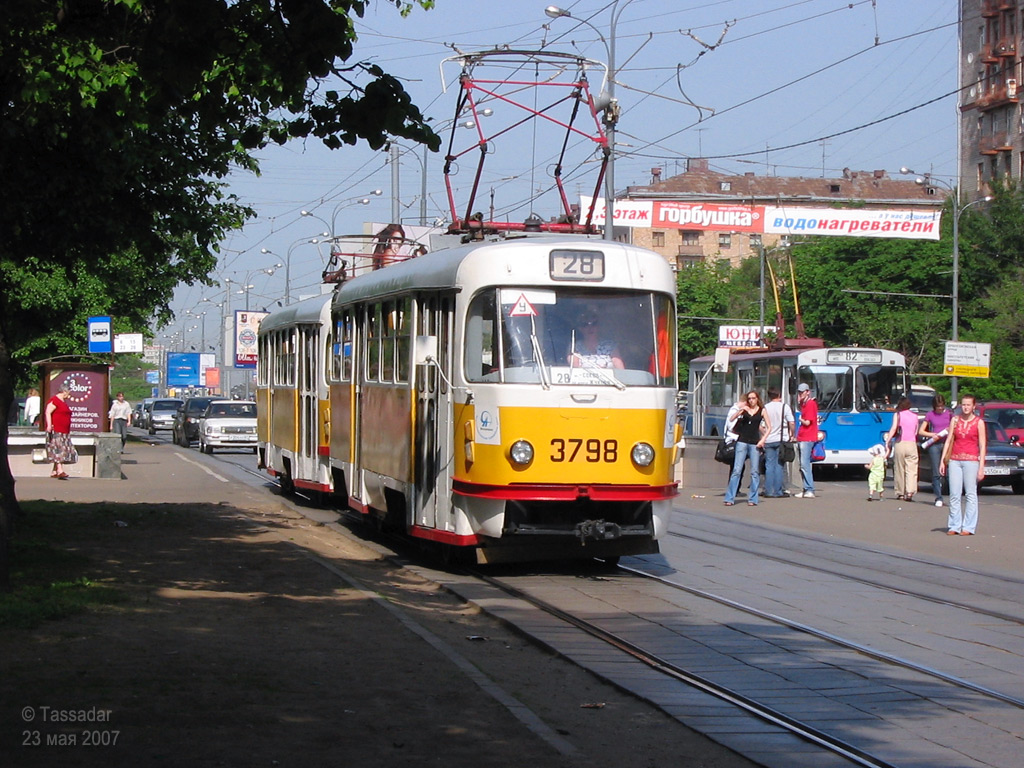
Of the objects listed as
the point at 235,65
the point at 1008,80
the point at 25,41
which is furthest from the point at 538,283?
the point at 1008,80

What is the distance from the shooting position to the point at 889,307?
67312mm

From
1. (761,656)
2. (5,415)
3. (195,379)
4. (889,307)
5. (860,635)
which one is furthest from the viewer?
(195,379)

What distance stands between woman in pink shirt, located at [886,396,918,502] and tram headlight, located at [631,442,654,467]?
41.4 feet

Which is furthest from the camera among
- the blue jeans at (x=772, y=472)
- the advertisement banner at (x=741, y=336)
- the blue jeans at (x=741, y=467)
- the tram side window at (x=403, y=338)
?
the advertisement banner at (x=741, y=336)

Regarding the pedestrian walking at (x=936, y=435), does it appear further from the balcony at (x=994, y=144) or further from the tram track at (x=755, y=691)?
the balcony at (x=994, y=144)

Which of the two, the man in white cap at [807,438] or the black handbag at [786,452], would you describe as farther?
the man in white cap at [807,438]

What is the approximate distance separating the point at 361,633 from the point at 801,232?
26633mm

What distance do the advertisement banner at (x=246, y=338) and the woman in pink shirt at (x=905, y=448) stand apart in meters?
44.5

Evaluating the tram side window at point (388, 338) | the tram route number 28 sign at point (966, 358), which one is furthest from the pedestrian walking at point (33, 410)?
the tram side window at point (388, 338)

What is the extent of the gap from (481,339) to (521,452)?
45.3 inches

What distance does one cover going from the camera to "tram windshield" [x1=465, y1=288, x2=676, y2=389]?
12359 mm

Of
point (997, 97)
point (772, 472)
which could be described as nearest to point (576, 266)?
point (772, 472)

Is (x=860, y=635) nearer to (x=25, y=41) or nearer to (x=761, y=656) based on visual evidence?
(x=761, y=656)

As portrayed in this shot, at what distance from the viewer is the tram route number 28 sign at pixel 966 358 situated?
123ft
